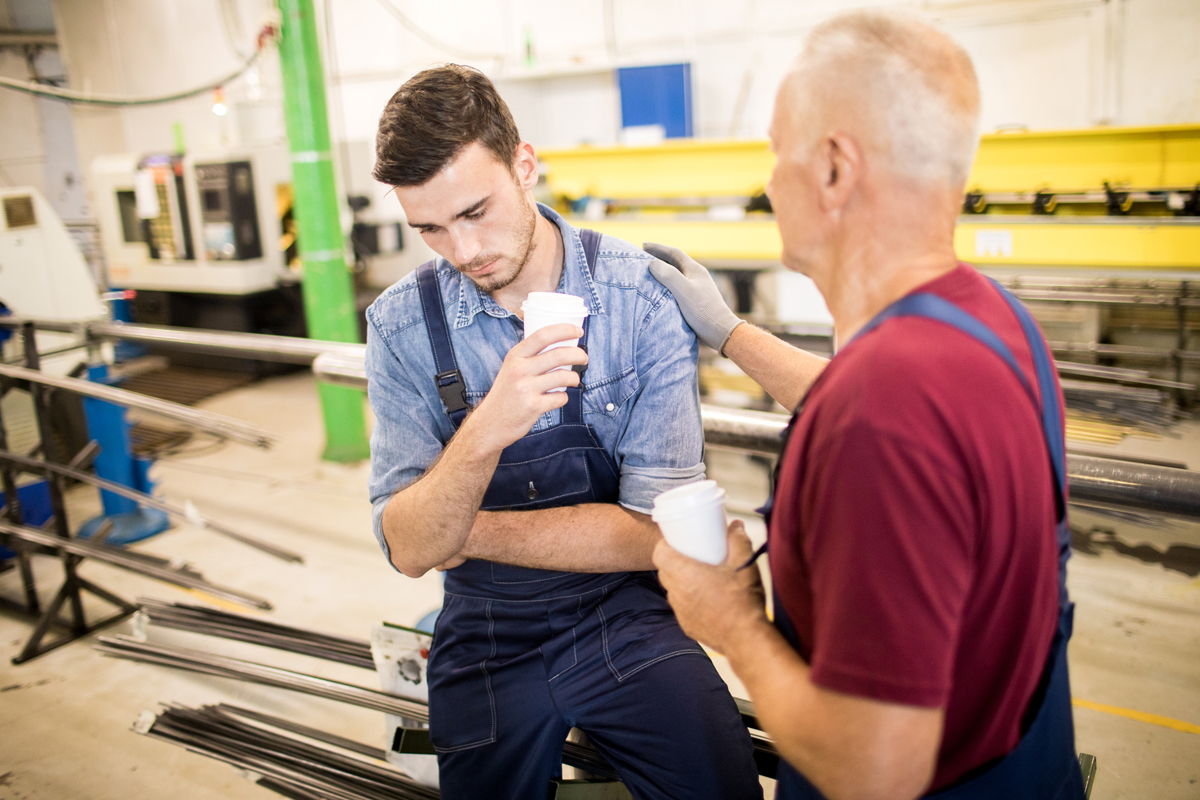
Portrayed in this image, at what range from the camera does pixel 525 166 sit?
1.60 meters

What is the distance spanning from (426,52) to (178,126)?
2.42m

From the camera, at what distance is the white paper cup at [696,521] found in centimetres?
96

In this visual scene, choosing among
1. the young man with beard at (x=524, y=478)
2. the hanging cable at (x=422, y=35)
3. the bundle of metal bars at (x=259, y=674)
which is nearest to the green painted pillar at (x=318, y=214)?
the bundle of metal bars at (x=259, y=674)

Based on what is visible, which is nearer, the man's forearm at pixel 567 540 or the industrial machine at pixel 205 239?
the man's forearm at pixel 567 540

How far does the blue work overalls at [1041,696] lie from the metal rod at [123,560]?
221 cm

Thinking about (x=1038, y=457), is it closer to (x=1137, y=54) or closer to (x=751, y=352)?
(x=751, y=352)

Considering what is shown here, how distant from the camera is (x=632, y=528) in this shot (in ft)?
4.84

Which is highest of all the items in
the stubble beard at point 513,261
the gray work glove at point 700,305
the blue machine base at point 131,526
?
the stubble beard at point 513,261

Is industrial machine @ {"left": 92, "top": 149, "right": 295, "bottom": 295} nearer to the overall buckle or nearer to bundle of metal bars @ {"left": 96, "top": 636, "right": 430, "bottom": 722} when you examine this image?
bundle of metal bars @ {"left": 96, "top": 636, "right": 430, "bottom": 722}

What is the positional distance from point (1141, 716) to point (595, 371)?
2.10m

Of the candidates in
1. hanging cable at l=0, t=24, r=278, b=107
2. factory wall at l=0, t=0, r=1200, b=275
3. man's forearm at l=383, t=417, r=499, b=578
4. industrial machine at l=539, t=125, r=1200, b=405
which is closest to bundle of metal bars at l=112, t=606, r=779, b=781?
man's forearm at l=383, t=417, r=499, b=578

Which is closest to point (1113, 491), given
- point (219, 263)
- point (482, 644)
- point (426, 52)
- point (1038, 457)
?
point (1038, 457)

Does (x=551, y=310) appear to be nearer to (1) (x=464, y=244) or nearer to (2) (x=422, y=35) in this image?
(1) (x=464, y=244)

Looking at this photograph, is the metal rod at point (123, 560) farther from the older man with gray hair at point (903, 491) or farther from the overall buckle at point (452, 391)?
the older man with gray hair at point (903, 491)
